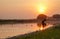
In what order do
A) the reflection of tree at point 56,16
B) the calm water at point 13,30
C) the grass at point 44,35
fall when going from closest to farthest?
the grass at point 44,35 < the calm water at point 13,30 < the reflection of tree at point 56,16

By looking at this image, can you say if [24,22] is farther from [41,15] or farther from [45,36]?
[45,36]

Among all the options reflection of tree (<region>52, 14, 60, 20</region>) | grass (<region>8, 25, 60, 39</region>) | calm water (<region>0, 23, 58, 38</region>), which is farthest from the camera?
reflection of tree (<region>52, 14, 60, 20</region>)

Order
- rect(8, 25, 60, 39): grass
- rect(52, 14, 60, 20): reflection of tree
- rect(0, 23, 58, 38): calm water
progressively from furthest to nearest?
rect(52, 14, 60, 20): reflection of tree < rect(0, 23, 58, 38): calm water < rect(8, 25, 60, 39): grass

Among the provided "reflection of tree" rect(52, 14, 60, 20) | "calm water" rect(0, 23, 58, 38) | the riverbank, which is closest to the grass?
the riverbank

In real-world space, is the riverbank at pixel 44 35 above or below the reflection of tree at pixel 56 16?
above

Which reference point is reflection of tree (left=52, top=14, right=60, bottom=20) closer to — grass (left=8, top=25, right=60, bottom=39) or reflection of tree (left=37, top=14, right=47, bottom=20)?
reflection of tree (left=37, top=14, right=47, bottom=20)

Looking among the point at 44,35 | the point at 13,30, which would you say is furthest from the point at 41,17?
the point at 44,35

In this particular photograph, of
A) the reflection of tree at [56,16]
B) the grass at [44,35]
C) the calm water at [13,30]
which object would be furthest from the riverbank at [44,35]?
the reflection of tree at [56,16]

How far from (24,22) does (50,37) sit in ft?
10.2

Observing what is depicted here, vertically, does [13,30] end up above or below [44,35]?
below

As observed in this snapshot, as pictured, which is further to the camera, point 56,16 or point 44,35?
point 56,16

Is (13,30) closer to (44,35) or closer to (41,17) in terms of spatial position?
(41,17)

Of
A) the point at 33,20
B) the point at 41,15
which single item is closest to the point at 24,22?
the point at 33,20

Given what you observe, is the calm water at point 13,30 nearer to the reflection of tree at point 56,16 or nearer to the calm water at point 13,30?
the calm water at point 13,30
